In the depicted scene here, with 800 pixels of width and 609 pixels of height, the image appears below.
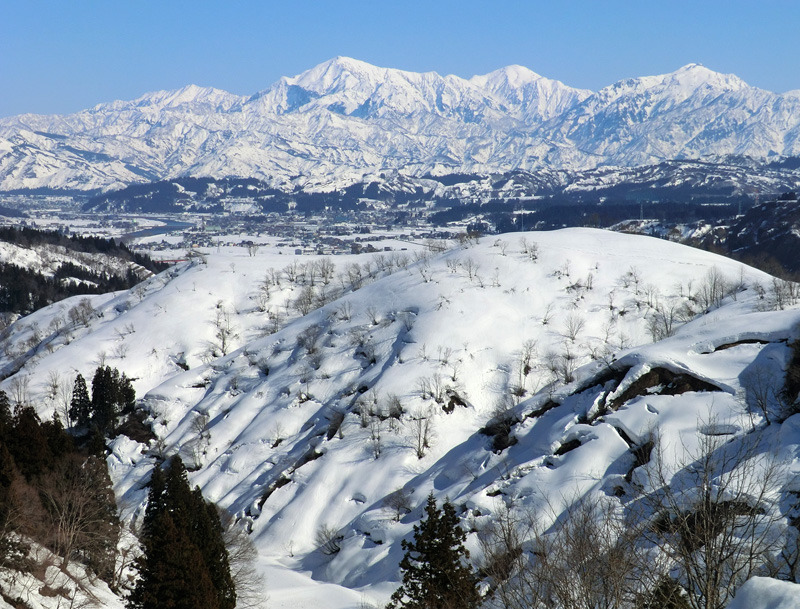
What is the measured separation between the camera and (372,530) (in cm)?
5631

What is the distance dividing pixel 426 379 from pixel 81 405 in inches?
1880

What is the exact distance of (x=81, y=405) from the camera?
276 feet

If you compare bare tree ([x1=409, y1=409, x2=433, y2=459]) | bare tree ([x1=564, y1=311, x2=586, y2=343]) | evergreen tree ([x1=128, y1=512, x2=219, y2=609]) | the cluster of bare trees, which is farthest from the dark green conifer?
bare tree ([x1=564, y1=311, x2=586, y2=343])

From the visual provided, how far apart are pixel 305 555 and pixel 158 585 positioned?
2874 centimetres

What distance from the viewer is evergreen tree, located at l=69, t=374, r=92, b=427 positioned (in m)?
84.1

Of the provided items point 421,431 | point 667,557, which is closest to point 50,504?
point 421,431

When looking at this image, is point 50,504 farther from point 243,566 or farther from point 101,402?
point 101,402

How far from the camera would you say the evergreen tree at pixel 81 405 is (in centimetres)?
8412

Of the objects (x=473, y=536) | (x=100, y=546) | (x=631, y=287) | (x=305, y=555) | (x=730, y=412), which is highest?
(x=631, y=287)

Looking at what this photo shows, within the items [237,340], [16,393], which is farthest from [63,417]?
[237,340]

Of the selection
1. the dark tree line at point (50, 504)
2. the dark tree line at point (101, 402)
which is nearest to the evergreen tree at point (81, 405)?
the dark tree line at point (101, 402)

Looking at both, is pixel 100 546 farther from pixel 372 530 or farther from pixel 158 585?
pixel 372 530

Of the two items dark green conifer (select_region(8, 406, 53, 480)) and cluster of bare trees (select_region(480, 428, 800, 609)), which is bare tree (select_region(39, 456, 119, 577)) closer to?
dark green conifer (select_region(8, 406, 53, 480))

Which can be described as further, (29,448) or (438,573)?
(29,448)
